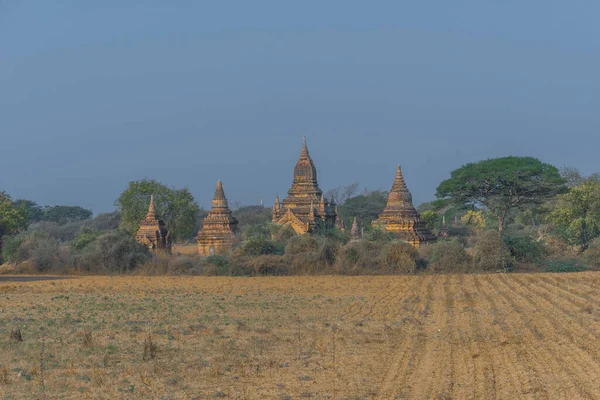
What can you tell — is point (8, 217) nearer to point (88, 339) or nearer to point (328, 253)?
point (328, 253)

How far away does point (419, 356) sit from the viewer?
12.4 m

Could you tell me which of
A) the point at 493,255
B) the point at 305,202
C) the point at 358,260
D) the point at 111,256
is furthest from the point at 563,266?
the point at 305,202

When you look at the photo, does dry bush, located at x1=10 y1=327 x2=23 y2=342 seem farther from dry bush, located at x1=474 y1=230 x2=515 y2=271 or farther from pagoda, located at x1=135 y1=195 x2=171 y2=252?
pagoda, located at x1=135 y1=195 x2=171 y2=252

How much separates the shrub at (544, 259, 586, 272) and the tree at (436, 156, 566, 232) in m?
9.48

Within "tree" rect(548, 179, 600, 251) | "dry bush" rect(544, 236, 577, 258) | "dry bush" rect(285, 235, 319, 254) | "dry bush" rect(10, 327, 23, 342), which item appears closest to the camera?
"dry bush" rect(10, 327, 23, 342)

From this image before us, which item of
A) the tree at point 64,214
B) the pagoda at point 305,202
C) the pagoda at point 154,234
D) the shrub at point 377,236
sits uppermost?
the tree at point 64,214

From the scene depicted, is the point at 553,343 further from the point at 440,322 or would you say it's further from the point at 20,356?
the point at 20,356

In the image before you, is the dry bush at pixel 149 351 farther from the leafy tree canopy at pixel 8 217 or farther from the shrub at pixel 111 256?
the leafy tree canopy at pixel 8 217

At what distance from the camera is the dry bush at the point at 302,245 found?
3103 cm

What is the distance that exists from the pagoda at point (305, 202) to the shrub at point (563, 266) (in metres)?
14.4

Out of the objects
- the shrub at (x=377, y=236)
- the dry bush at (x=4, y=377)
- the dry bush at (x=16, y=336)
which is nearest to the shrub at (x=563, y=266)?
the shrub at (x=377, y=236)

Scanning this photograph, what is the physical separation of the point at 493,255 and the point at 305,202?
16.8 metres

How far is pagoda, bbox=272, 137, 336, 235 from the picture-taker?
43656 mm

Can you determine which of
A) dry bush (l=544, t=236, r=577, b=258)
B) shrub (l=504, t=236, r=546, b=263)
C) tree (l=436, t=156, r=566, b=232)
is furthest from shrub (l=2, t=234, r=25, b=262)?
dry bush (l=544, t=236, r=577, b=258)
